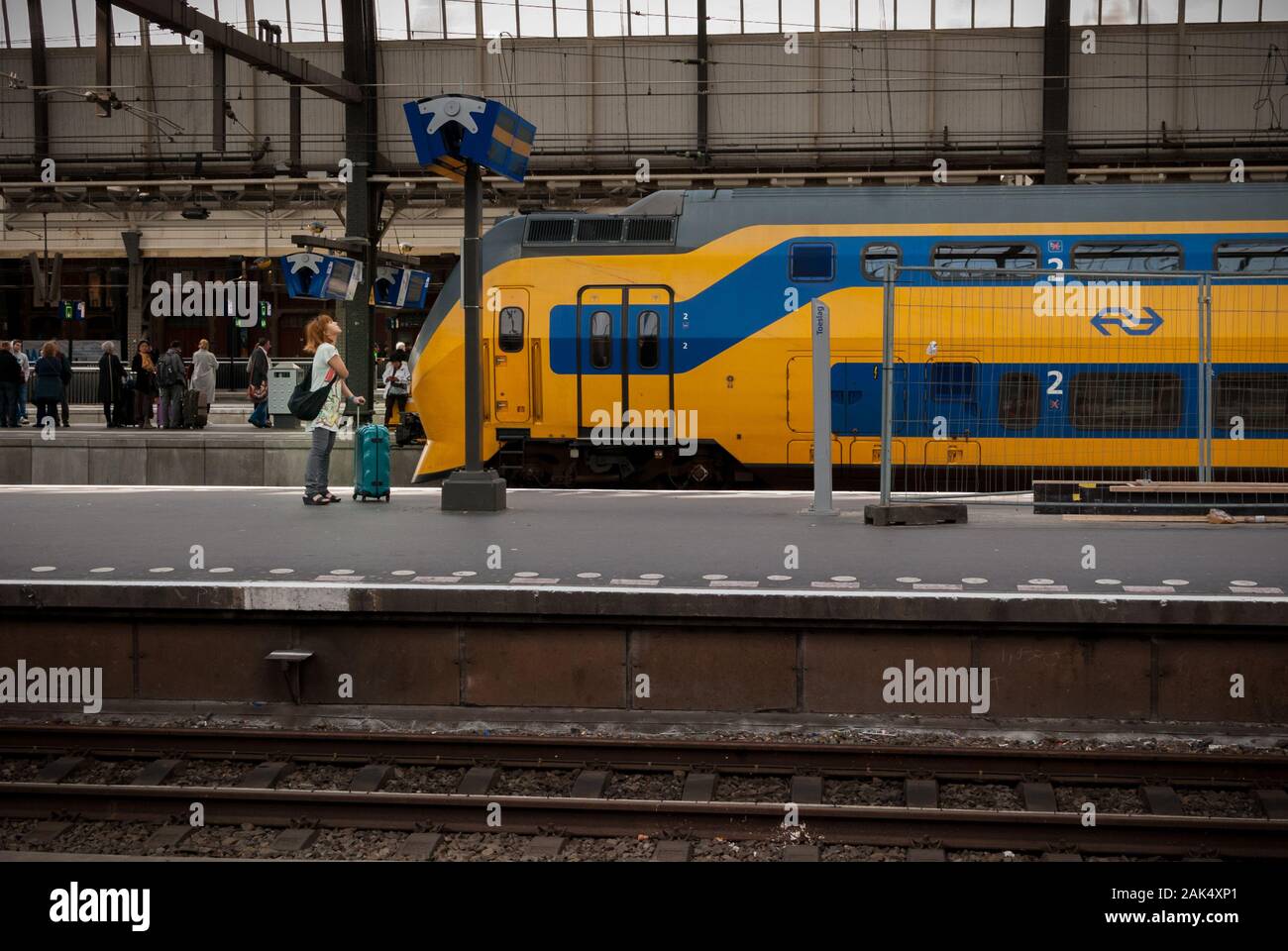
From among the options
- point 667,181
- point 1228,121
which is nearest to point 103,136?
point 667,181

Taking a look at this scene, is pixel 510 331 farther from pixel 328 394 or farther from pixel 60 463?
pixel 60 463

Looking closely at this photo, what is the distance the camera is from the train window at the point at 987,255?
1616 centimetres

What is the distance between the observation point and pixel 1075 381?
49.4 ft

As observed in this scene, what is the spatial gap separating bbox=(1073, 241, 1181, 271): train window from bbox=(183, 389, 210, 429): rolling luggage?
17.0 m

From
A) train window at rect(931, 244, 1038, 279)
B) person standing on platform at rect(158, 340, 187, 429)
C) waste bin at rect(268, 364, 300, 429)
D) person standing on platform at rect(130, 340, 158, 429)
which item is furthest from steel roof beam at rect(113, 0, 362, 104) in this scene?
train window at rect(931, 244, 1038, 279)

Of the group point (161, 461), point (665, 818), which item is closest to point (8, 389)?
point (161, 461)

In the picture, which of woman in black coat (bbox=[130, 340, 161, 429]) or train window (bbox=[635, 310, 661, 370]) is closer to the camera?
train window (bbox=[635, 310, 661, 370])

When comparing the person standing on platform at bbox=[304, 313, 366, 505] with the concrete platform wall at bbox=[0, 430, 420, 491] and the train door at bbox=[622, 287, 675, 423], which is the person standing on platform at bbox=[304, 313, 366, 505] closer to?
the train door at bbox=[622, 287, 675, 423]

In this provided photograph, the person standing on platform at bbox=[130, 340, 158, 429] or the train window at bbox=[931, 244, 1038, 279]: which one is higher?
the train window at bbox=[931, 244, 1038, 279]

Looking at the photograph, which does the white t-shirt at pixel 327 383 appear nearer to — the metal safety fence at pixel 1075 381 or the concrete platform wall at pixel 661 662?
the concrete platform wall at pixel 661 662

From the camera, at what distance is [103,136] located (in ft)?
114

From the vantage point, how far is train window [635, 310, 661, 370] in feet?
54.1
